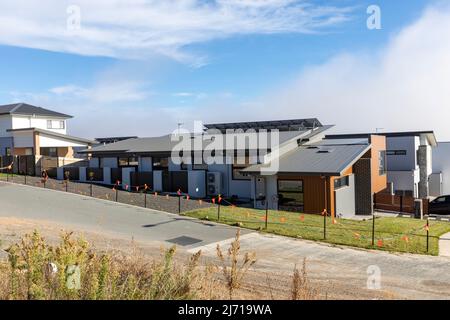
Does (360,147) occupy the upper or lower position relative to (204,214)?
upper

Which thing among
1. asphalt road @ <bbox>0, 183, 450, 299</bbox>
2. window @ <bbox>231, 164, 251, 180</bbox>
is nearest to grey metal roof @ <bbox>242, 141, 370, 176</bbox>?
window @ <bbox>231, 164, 251, 180</bbox>

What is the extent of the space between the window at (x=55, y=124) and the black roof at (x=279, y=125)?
17.8 meters

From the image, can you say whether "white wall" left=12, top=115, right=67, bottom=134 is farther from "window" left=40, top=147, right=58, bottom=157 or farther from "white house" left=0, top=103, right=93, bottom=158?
"window" left=40, top=147, right=58, bottom=157

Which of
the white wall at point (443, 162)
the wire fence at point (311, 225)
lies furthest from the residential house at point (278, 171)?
the white wall at point (443, 162)

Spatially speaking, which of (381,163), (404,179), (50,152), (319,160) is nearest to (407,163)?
(404,179)

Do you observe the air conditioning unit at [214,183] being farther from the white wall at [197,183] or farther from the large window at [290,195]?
the large window at [290,195]

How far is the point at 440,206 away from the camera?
92.9 feet

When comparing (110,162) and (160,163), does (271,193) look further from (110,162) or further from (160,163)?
(110,162)

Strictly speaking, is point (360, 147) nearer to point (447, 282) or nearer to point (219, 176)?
point (219, 176)

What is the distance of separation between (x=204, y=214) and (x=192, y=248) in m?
5.78

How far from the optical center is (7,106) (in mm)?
42344

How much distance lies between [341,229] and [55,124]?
35.7m

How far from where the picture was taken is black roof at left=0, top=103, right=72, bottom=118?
39312mm
